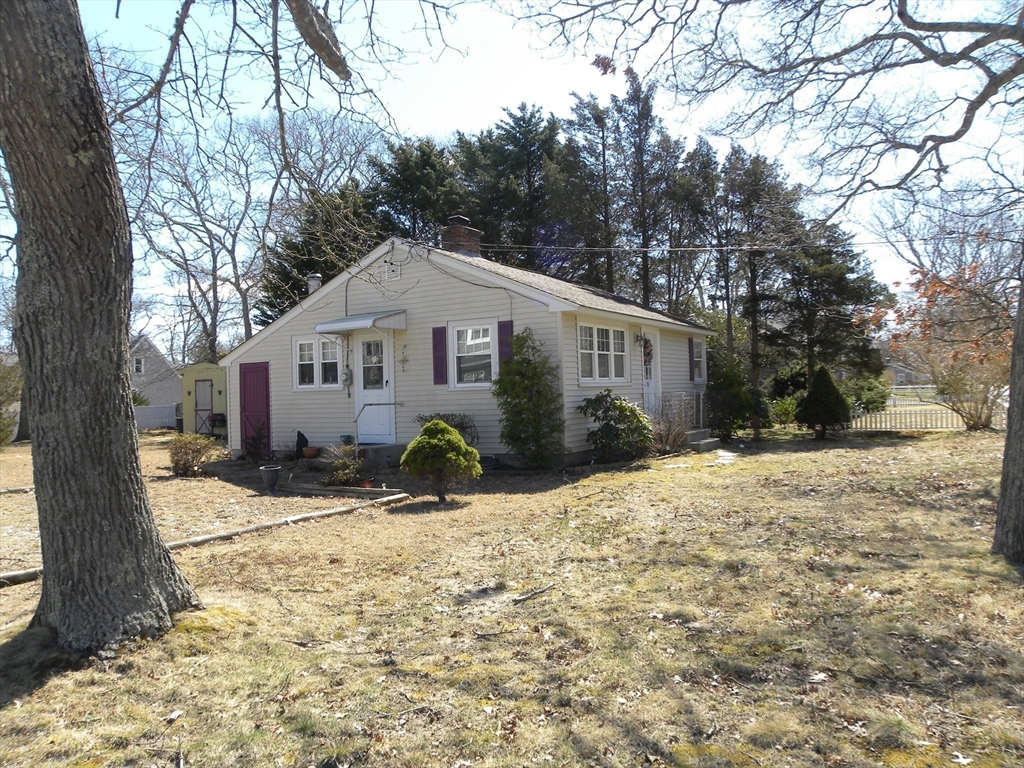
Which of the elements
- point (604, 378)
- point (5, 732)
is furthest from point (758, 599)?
point (604, 378)

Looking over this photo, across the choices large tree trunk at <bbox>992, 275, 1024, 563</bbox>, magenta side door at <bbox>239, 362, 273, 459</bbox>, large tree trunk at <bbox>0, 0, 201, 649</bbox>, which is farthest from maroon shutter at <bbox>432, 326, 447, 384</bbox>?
large tree trunk at <bbox>992, 275, 1024, 563</bbox>

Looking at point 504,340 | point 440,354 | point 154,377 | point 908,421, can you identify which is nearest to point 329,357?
point 440,354

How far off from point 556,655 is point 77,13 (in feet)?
15.6

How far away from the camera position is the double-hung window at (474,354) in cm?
1384

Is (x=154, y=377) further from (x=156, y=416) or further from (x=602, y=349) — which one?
(x=602, y=349)

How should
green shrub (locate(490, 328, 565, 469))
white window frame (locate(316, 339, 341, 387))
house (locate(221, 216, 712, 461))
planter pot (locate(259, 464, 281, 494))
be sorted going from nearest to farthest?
planter pot (locate(259, 464, 281, 494)), green shrub (locate(490, 328, 565, 469)), house (locate(221, 216, 712, 461)), white window frame (locate(316, 339, 341, 387))

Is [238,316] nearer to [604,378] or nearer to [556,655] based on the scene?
[604,378]

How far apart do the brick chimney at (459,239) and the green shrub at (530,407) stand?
166 inches

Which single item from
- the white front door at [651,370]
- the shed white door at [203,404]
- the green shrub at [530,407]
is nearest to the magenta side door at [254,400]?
the green shrub at [530,407]

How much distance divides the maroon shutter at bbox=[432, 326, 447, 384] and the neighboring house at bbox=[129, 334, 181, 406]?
36.2 metres

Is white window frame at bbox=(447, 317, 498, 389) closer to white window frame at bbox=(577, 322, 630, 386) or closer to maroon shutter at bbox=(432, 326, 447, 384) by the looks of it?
maroon shutter at bbox=(432, 326, 447, 384)

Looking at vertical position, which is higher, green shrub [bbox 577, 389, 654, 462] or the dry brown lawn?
green shrub [bbox 577, 389, 654, 462]

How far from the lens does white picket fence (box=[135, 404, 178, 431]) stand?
120 ft

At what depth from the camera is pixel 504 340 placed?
44.3ft
